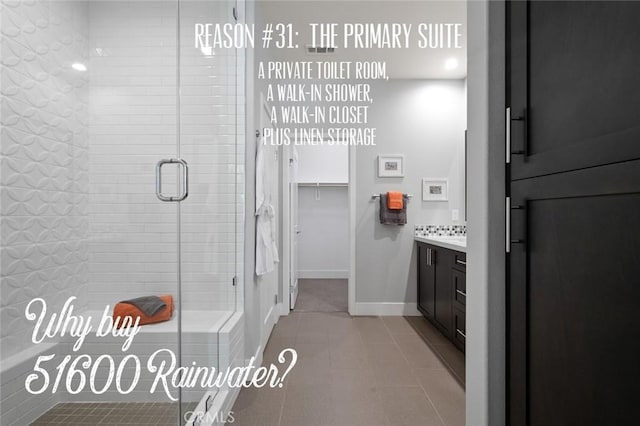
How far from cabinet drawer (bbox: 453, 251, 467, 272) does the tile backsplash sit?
1076 millimetres

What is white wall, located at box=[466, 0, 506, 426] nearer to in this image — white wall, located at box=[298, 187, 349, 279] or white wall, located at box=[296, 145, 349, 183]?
white wall, located at box=[296, 145, 349, 183]

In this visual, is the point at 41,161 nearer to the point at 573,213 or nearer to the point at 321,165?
the point at 573,213

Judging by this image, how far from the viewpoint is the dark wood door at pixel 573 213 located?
0.77 m

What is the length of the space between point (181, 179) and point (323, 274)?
4806 millimetres

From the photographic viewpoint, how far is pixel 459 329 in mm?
2730

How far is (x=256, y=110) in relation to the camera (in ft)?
8.14

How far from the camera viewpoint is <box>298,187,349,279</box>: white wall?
6.21m

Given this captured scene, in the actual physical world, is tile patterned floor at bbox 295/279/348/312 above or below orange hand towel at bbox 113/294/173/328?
below

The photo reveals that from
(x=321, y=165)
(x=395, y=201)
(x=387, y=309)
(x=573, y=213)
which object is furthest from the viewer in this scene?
(x=321, y=165)

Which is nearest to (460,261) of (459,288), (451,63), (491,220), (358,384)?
(459,288)

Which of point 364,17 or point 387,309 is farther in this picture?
point 387,309

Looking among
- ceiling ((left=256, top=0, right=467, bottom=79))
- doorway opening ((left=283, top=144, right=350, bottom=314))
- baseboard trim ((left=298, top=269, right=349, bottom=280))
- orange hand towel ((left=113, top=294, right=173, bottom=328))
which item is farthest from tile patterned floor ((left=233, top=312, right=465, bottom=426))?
baseboard trim ((left=298, top=269, right=349, bottom=280))

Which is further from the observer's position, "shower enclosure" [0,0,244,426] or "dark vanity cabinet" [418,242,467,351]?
"dark vanity cabinet" [418,242,467,351]

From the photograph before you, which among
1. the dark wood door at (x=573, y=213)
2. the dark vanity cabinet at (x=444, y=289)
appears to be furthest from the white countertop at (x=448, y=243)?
the dark wood door at (x=573, y=213)
